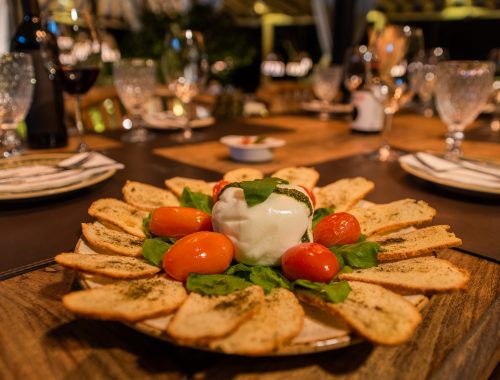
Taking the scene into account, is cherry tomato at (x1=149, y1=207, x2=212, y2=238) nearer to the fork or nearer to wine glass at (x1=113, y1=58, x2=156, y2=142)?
the fork

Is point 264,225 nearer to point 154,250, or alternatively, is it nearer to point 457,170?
point 154,250

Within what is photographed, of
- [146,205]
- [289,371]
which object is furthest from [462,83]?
[289,371]

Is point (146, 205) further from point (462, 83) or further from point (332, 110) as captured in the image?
Answer: point (332, 110)

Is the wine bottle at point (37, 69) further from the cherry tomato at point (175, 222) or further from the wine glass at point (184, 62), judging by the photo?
the cherry tomato at point (175, 222)

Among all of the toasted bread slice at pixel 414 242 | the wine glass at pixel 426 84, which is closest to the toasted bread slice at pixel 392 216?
the toasted bread slice at pixel 414 242

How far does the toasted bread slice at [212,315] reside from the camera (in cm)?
40

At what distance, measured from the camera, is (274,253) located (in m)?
0.57

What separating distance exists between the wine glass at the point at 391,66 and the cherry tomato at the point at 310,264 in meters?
1.04

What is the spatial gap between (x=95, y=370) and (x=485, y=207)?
903 mm

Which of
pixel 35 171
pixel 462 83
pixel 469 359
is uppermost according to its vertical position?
pixel 462 83

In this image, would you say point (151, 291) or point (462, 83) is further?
point (462, 83)

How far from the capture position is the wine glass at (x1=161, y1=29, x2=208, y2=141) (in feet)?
5.83

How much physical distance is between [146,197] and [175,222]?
23 centimetres

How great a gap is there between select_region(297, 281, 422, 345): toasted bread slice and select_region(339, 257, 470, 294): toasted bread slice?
2 cm
